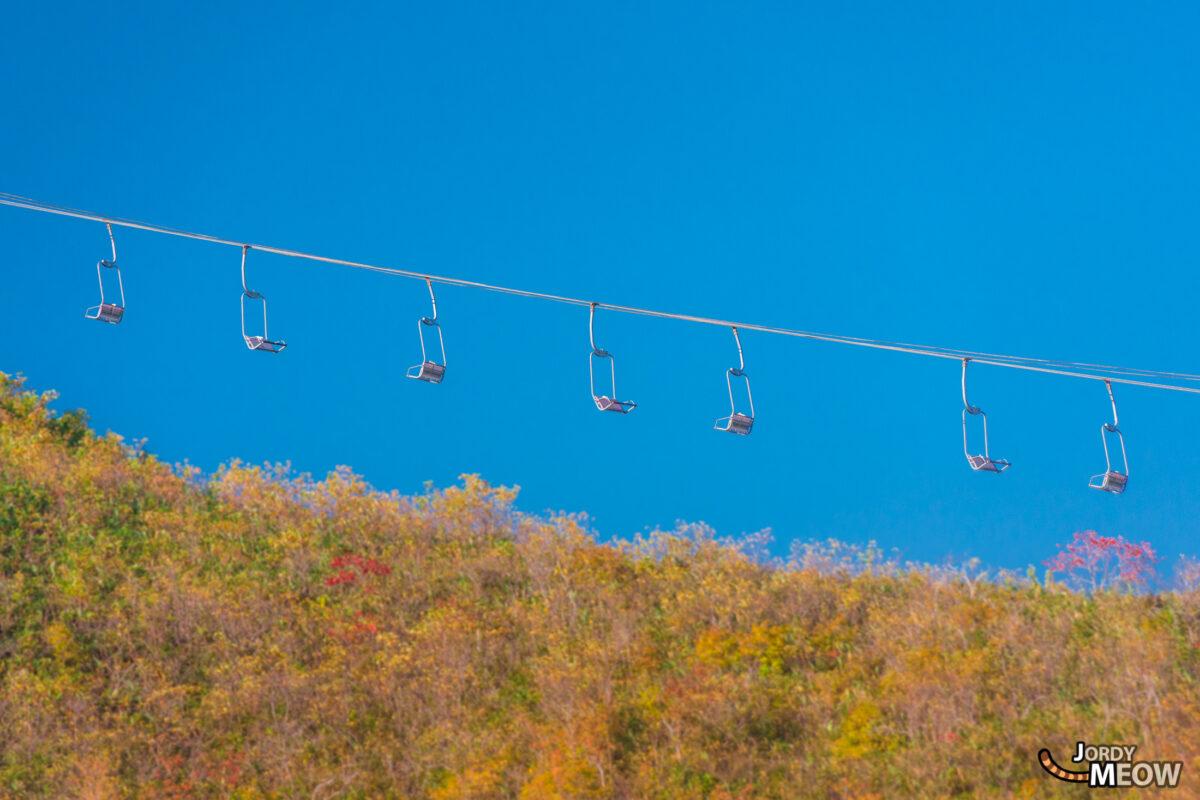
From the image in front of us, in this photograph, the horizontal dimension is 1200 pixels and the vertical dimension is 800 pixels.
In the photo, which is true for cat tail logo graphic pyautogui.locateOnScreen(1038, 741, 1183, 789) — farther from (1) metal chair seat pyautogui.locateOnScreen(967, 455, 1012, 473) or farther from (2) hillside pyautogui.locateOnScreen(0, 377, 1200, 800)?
(1) metal chair seat pyautogui.locateOnScreen(967, 455, 1012, 473)

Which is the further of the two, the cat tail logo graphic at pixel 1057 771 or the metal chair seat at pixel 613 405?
the cat tail logo graphic at pixel 1057 771

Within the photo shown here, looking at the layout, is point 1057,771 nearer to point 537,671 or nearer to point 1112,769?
point 1112,769

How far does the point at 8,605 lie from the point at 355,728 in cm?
815

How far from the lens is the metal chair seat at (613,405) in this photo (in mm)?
11336

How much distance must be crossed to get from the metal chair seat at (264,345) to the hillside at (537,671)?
7.47m

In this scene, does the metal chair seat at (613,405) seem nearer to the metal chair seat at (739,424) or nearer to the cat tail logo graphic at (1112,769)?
the metal chair seat at (739,424)

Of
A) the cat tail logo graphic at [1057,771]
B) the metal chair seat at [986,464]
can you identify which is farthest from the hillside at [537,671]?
the metal chair seat at [986,464]

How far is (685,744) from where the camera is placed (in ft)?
50.5

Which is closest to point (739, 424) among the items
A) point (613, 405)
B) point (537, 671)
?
point (613, 405)

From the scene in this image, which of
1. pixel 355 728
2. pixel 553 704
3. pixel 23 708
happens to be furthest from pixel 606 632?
pixel 23 708

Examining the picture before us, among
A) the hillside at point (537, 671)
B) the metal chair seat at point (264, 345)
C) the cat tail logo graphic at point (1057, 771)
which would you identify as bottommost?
the cat tail logo graphic at point (1057, 771)

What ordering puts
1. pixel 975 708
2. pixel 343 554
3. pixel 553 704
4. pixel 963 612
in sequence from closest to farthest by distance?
pixel 975 708 < pixel 553 704 < pixel 963 612 < pixel 343 554

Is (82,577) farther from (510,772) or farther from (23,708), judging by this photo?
(510,772)

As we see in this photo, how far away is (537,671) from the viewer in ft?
57.1
